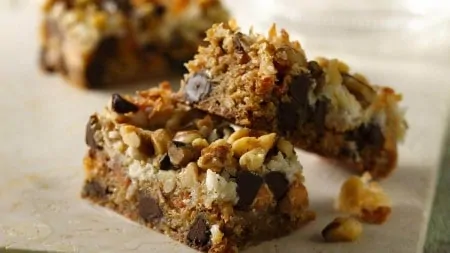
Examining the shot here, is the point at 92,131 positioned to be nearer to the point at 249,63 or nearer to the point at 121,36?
the point at 249,63

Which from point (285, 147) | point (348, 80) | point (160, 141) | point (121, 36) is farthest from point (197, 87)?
point (121, 36)

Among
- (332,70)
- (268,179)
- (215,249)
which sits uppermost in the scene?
(332,70)

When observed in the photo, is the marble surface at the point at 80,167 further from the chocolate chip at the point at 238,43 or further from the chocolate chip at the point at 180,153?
the chocolate chip at the point at 238,43

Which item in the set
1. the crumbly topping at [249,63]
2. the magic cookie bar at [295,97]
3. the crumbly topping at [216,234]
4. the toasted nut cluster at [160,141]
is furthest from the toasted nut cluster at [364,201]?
the toasted nut cluster at [160,141]

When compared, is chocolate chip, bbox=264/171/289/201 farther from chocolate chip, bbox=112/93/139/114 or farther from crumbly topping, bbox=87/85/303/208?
chocolate chip, bbox=112/93/139/114

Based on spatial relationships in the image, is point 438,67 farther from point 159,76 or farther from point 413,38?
point 159,76

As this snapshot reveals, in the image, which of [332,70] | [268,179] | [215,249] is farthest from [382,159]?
[215,249]
